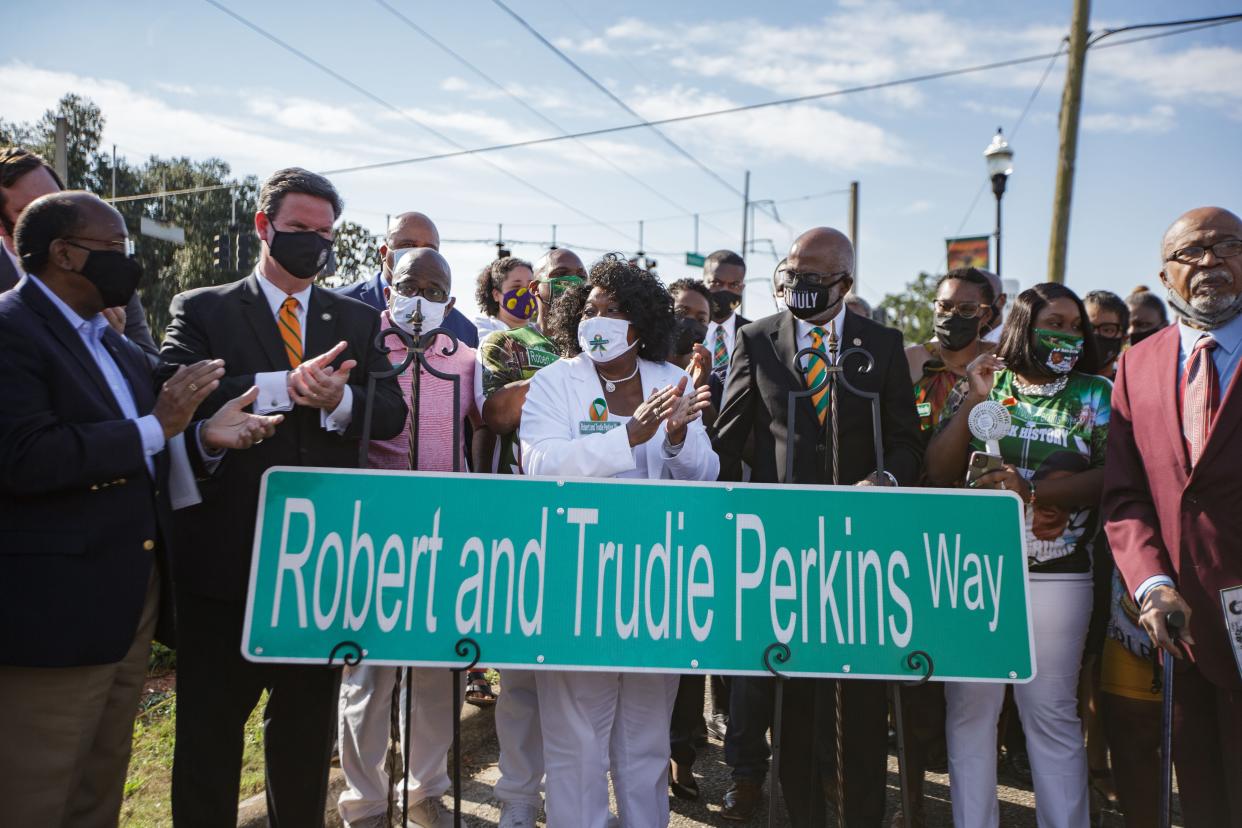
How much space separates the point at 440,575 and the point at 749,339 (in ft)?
6.27

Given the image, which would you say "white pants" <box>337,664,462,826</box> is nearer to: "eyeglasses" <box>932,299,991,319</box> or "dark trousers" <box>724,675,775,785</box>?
"dark trousers" <box>724,675,775,785</box>

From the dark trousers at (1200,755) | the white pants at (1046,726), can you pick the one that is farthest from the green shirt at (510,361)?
the dark trousers at (1200,755)

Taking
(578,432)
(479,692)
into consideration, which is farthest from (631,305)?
(479,692)

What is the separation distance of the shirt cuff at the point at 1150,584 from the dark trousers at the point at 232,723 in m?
2.77

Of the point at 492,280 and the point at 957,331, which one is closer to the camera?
the point at 957,331

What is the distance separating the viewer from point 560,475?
298 centimetres

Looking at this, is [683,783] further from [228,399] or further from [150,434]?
[150,434]

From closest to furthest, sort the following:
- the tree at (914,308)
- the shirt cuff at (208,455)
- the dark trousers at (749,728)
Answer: the shirt cuff at (208,455) < the dark trousers at (749,728) < the tree at (914,308)

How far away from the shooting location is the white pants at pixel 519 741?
12.2 ft

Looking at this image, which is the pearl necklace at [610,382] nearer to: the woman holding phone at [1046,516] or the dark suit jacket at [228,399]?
the dark suit jacket at [228,399]

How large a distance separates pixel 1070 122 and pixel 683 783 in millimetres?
10850

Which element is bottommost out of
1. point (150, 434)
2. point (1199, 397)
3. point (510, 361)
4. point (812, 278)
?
point (150, 434)

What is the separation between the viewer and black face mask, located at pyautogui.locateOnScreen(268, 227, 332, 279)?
321cm

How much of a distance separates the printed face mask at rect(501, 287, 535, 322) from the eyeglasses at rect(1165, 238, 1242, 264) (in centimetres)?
345
